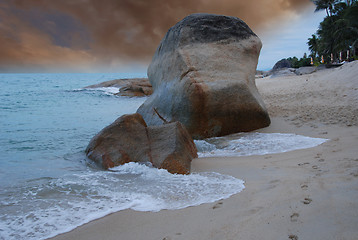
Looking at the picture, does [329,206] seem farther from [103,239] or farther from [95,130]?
[95,130]

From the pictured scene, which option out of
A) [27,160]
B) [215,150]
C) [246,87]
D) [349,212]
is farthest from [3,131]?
[349,212]

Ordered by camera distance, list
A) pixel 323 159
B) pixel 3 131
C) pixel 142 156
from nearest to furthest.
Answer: pixel 323 159 → pixel 142 156 → pixel 3 131

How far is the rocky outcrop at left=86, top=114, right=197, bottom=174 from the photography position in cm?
366

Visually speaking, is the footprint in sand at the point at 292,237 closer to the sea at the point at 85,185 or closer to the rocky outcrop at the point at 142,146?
the sea at the point at 85,185

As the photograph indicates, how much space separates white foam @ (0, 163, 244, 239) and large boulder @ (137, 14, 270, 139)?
2.14 m

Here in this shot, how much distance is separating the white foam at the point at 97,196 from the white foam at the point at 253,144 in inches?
48.5

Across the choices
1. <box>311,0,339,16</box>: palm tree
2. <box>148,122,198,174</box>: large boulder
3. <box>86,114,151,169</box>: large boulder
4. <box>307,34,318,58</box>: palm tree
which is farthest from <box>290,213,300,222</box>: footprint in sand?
<box>307,34,318,58</box>: palm tree

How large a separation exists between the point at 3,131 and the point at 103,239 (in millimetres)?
6515

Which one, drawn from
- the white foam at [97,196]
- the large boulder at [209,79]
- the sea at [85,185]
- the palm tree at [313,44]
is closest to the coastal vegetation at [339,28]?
the palm tree at [313,44]

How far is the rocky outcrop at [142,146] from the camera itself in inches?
144

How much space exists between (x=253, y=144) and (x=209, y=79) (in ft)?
5.31

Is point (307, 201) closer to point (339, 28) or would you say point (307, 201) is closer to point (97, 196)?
point (97, 196)

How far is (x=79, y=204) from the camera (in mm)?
2670

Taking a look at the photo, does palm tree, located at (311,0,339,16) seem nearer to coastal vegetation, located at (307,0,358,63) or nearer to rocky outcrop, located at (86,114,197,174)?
coastal vegetation, located at (307,0,358,63)
